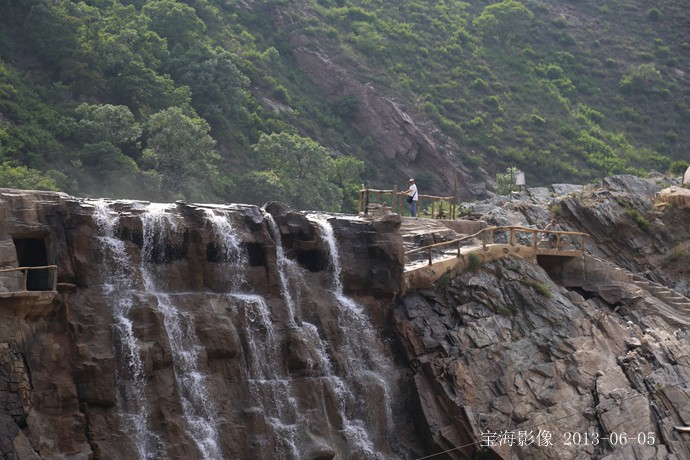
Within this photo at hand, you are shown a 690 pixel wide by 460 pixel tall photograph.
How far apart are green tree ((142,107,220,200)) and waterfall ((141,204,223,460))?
72.4 ft

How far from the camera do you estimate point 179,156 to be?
54344 mm

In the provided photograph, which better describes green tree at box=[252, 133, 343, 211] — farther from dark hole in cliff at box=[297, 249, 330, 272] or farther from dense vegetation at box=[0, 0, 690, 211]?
dark hole in cliff at box=[297, 249, 330, 272]

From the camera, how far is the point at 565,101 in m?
81.8

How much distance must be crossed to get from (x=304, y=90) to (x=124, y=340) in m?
48.3

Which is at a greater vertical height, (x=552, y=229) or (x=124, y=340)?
(x=552, y=229)

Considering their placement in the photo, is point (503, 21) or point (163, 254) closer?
point (163, 254)

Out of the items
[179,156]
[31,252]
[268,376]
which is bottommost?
[268,376]

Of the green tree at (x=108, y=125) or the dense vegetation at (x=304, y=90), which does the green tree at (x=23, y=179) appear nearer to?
the dense vegetation at (x=304, y=90)

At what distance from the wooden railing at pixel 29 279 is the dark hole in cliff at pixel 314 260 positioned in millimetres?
8933

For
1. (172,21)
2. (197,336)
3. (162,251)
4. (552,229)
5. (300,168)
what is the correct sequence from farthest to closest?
1. (172,21)
2. (300,168)
3. (552,229)
4. (162,251)
5. (197,336)

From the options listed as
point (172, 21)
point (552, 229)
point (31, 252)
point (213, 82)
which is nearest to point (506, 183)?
point (213, 82)

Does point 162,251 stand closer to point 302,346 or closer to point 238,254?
point 238,254

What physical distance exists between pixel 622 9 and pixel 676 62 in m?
10.0

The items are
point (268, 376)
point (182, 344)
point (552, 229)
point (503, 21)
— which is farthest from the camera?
point (503, 21)
